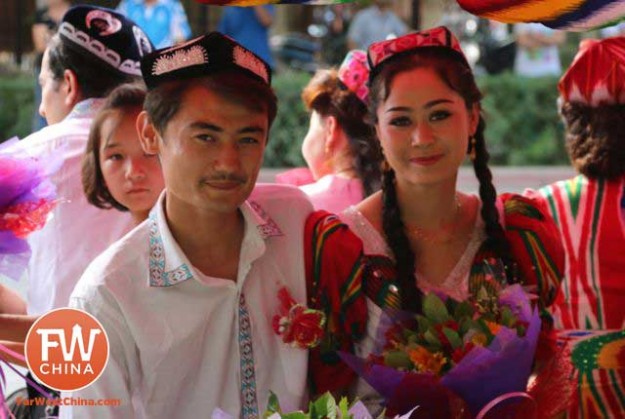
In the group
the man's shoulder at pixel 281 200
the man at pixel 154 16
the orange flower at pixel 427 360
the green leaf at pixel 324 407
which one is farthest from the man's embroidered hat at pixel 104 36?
the man at pixel 154 16

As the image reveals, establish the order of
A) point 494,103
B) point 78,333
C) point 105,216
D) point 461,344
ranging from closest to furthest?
point 78,333, point 461,344, point 105,216, point 494,103

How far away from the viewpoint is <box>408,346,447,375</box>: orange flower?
2.27 meters

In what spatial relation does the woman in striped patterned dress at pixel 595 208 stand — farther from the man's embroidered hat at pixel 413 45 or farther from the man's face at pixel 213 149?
the man's face at pixel 213 149

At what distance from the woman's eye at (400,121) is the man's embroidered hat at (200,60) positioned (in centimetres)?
42

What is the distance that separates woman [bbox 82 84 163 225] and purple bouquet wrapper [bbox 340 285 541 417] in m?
0.72

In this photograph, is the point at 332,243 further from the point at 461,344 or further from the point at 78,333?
the point at 78,333

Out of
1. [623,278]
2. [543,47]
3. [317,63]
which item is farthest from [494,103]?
[623,278]

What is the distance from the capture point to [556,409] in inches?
95.1

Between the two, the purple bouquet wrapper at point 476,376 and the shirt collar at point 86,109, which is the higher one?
the shirt collar at point 86,109

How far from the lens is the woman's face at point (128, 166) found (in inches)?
108

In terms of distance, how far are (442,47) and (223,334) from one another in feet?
2.82

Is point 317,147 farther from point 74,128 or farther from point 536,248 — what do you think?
point 536,248

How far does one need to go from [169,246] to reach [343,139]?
4.17ft

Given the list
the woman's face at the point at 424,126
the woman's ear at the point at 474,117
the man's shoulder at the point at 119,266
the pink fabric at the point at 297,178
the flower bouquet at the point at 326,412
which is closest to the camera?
the flower bouquet at the point at 326,412
